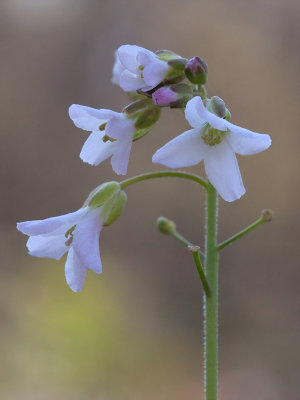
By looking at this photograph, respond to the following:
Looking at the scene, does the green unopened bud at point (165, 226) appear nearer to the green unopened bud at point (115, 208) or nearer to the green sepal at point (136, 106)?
the green unopened bud at point (115, 208)

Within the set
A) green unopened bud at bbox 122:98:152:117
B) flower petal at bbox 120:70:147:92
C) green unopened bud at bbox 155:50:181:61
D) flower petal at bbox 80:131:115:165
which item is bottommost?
flower petal at bbox 80:131:115:165

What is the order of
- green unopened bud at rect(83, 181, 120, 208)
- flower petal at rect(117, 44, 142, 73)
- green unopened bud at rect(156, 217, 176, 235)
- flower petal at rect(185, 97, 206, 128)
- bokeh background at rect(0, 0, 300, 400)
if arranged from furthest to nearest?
bokeh background at rect(0, 0, 300, 400), green unopened bud at rect(156, 217, 176, 235), green unopened bud at rect(83, 181, 120, 208), flower petal at rect(117, 44, 142, 73), flower petal at rect(185, 97, 206, 128)

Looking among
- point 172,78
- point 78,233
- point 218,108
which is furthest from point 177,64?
point 78,233

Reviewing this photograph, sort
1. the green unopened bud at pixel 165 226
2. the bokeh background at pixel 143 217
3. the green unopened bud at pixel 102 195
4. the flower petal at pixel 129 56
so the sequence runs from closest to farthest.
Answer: the flower petal at pixel 129 56 → the green unopened bud at pixel 102 195 → the green unopened bud at pixel 165 226 → the bokeh background at pixel 143 217

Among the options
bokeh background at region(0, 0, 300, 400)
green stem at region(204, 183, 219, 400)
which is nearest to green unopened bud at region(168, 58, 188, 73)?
green stem at region(204, 183, 219, 400)

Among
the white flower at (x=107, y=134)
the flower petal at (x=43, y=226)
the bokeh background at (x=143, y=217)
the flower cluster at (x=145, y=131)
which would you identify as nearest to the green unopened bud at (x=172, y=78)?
the flower cluster at (x=145, y=131)

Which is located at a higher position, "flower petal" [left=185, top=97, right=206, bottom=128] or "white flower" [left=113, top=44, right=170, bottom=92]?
"white flower" [left=113, top=44, right=170, bottom=92]

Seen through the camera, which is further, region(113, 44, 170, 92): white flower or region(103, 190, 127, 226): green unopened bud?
region(103, 190, 127, 226): green unopened bud

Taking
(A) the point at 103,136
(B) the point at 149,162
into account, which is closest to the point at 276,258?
(B) the point at 149,162

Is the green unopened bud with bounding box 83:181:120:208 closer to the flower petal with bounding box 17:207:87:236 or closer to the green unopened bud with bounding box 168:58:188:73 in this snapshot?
the flower petal with bounding box 17:207:87:236
